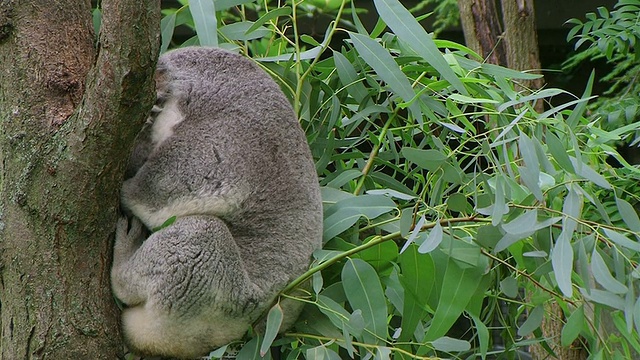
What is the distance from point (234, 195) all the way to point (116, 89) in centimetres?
55

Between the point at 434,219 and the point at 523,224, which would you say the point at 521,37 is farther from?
the point at 523,224

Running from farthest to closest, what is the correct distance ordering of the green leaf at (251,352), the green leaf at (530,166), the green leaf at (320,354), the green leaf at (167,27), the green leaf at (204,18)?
the green leaf at (167,27) < the green leaf at (204,18) < the green leaf at (251,352) < the green leaf at (320,354) < the green leaf at (530,166)

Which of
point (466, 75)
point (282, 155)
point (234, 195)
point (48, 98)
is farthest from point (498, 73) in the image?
point (48, 98)

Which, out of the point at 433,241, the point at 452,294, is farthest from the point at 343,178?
the point at 433,241

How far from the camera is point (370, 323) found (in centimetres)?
177

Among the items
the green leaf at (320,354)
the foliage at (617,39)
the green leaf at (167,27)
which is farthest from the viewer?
the foliage at (617,39)

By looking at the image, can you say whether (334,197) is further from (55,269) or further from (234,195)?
(55,269)

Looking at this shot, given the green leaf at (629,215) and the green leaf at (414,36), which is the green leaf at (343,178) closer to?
the green leaf at (414,36)

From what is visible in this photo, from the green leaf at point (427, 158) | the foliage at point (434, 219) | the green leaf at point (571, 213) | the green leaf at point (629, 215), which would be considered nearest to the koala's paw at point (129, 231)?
the foliage at point (434, 219)

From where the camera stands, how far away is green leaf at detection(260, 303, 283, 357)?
1.69m

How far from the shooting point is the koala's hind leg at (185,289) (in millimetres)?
1786

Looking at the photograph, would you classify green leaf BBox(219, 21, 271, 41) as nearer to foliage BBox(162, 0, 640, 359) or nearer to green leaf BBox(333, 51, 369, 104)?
foliage BBox(162, 0, 640, 359)

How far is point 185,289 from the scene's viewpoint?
5.86ft

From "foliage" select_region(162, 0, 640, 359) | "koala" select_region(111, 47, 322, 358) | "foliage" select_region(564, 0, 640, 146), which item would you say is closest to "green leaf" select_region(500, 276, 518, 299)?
"foliage" select_region(162, 0, 640, 359)
